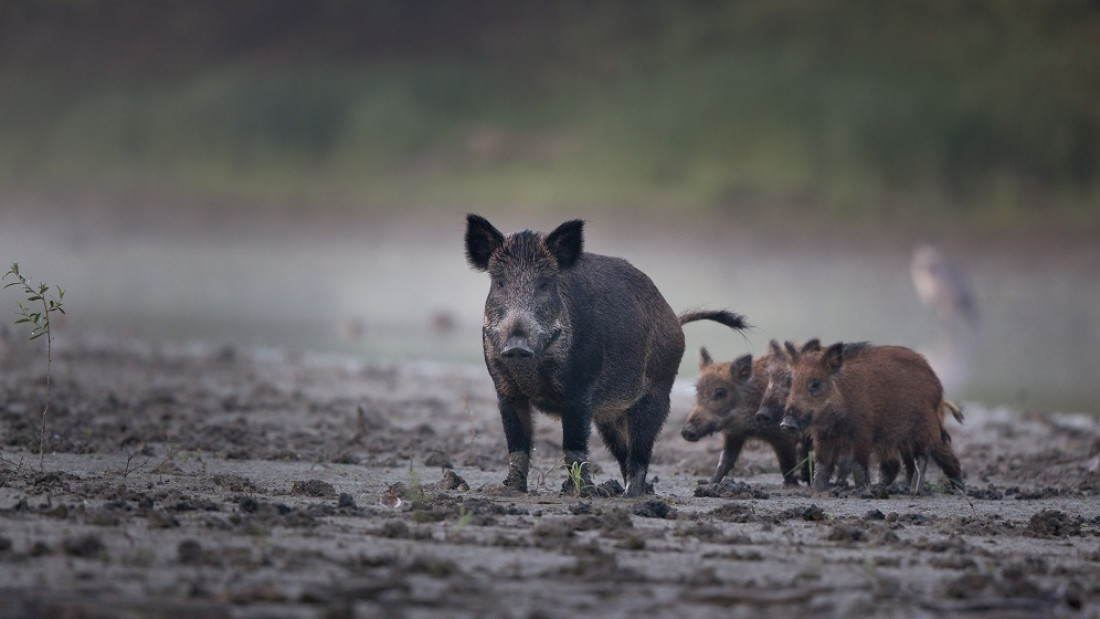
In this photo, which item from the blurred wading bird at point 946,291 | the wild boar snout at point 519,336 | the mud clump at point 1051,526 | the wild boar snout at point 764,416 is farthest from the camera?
the blurred wading bird at point 946,291

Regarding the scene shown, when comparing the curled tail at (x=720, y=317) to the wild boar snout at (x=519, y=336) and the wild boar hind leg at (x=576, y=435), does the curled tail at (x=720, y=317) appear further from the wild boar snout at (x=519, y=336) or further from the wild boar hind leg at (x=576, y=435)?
the wild boar snout at (x=519, y=336)

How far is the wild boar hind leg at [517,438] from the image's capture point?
30.1ft

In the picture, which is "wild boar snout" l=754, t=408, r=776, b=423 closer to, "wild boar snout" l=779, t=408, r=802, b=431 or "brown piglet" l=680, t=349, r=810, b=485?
"brown piglet" l=680, t=349, r=810, b=485

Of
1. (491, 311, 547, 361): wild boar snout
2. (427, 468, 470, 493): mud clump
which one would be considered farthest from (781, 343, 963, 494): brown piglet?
(427, 468, 470, 493): mud clump

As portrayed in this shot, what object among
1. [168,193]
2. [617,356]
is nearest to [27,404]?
[617,356]

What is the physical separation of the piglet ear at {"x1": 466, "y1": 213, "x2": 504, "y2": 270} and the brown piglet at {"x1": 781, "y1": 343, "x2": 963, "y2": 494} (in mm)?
2209

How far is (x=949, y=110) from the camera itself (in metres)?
61.8

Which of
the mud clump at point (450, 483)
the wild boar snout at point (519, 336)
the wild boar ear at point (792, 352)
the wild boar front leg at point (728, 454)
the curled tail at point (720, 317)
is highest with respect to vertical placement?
the curled tail at point (720, 317)

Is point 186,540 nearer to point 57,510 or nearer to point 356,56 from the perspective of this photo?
point 57,510

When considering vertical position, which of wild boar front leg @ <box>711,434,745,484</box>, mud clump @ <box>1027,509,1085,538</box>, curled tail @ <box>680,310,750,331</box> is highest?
curled tail @ <box>680,310,750,331</box>

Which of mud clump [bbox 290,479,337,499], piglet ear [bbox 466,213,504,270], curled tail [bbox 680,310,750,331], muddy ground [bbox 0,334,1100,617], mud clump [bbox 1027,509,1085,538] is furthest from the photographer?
curled tail [bbox 680,310,750,331]

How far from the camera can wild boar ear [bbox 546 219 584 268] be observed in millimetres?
9383

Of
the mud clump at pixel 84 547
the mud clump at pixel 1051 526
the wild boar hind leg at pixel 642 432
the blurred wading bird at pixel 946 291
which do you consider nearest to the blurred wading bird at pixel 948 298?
the blurred wading bird at pixel 946 291

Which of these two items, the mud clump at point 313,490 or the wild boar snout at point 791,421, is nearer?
the mud clump at point 313,490
